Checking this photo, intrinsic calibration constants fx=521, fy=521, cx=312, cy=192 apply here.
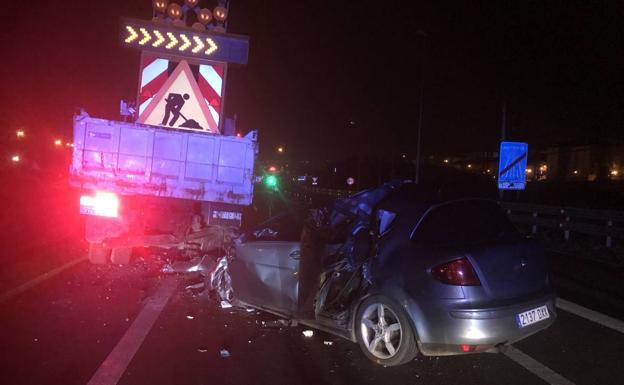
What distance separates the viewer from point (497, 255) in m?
4.59

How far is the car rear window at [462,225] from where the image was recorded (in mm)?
4727

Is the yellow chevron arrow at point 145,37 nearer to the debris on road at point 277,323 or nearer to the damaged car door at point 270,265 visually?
the damaged car door at point 270,265

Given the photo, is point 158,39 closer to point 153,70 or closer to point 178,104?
point 153,70

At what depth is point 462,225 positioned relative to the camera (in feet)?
15.9

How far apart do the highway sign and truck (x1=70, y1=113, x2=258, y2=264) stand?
4.46 ft

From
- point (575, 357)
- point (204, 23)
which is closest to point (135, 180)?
point (204, 23)

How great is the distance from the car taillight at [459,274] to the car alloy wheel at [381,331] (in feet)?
2.01

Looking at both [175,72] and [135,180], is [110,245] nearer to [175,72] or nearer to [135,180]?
[135,180]

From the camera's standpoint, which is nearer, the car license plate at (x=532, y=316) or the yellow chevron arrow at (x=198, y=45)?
the car license plate at (x=532, y=316)

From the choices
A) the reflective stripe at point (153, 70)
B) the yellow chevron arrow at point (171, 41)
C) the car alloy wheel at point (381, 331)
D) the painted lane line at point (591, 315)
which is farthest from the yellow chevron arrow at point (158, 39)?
the painted lane line at point (591, 315)

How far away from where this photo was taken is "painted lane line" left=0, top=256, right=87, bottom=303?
22.2 ft

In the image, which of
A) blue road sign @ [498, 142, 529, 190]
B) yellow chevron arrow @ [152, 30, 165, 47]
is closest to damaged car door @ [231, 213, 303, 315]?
yellow chevron arrow @ [152, 30, 165, 47]

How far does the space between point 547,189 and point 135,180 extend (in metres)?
33.0

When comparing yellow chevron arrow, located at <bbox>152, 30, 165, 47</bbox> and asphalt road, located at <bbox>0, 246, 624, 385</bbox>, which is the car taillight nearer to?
asphalt road, located at <bbox>0, 246, 624, 385</bbox>
